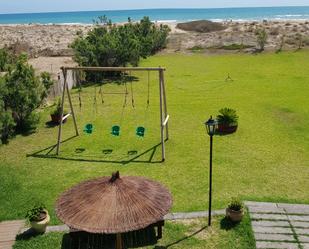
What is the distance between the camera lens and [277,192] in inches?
461

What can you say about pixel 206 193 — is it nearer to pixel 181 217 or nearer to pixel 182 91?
pixel 181 217

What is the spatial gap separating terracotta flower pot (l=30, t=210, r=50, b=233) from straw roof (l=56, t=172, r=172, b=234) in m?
2.15

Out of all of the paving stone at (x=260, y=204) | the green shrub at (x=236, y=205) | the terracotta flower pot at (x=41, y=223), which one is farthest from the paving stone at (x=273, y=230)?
the terracotta flower pot at (x=41, y=223)

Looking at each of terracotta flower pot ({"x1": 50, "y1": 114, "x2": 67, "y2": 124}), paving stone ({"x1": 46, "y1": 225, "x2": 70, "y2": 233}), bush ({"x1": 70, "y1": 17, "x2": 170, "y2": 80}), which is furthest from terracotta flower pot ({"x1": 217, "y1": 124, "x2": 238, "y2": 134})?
bush ({"x1": 70, "y1": 17, "x2": 170, "y2": 80})

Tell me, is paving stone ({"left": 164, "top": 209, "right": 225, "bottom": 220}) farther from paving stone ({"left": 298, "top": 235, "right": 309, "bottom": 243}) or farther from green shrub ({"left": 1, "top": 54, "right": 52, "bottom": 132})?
green shrub ({"left": 1, "top": 54, "right": 52, "bottom": 132})

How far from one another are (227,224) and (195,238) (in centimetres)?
103

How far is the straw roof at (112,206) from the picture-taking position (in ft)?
23.7

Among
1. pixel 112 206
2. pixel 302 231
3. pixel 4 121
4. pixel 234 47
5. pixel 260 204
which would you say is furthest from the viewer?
pixel 234 47

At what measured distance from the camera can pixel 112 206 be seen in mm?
7406

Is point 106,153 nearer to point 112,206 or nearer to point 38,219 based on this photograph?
point 38,219

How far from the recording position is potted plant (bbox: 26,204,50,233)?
977cm

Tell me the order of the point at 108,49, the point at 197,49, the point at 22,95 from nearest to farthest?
the point at 22,95
the point at 108,49
the point at 197,49

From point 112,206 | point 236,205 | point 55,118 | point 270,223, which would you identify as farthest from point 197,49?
point 112,206

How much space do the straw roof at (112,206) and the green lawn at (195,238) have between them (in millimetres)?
1861
